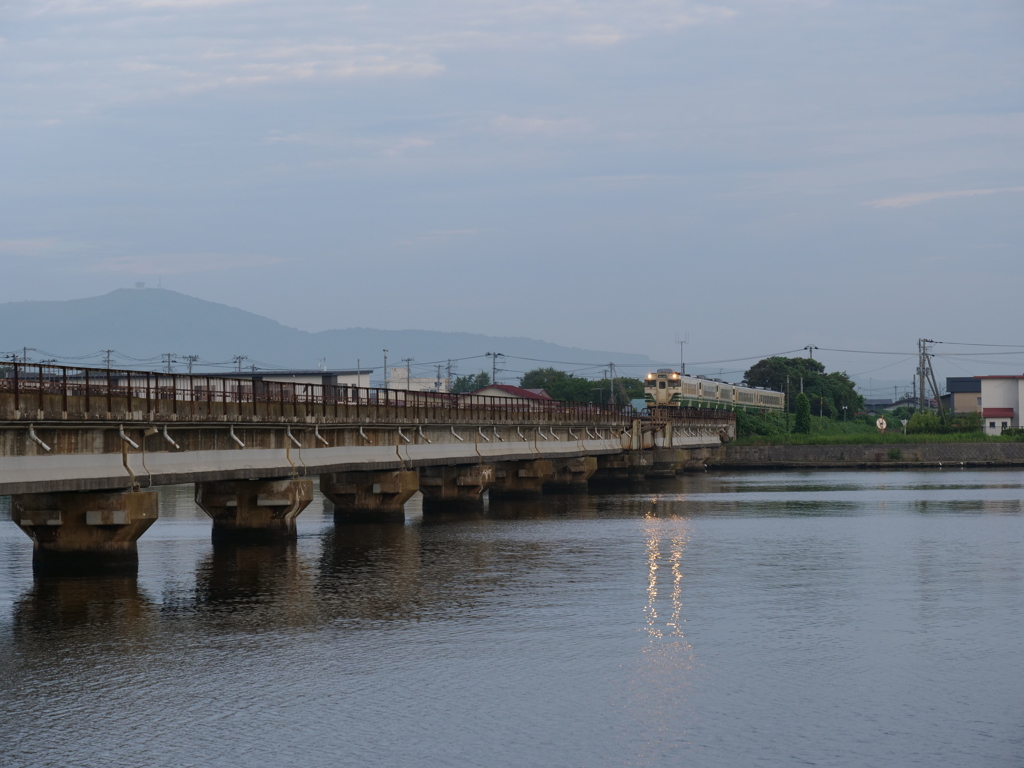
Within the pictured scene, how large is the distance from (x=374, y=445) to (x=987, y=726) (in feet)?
128

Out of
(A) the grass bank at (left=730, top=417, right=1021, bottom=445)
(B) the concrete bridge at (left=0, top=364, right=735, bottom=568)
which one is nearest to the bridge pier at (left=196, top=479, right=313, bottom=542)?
(B) the concrete bridge at (left=0, top=364, right=735, bottom=568)

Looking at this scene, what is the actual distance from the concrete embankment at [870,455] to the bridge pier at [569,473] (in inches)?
1850

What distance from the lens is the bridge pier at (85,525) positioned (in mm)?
36562

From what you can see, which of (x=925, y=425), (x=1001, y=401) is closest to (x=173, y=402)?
(x=925, y=425)

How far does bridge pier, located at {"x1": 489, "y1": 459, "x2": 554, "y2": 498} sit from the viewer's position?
8412cm

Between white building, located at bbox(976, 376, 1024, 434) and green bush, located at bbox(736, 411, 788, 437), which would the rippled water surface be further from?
white building, located at bbox(976, 376, 1024, 434)

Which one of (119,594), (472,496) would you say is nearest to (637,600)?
(119,594)

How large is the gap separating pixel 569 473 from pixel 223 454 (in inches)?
2153

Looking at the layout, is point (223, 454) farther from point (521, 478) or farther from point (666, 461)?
point (666, 461)

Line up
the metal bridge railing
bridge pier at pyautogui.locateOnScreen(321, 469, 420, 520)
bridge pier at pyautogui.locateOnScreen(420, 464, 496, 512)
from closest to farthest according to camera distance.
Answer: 1. the metal bridge railing
2. bridge pier at pyautogui.locateOnScreen(321, 469, 420, 520)
3. bridge pier at pyautogui.locateOnScreen(420, 464, 496, 512)

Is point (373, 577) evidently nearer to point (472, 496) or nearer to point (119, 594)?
point (119, 594)

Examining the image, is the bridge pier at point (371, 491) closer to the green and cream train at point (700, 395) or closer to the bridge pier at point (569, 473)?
the bridge pier at point (569, 473)

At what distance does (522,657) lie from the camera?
2689 centimetres

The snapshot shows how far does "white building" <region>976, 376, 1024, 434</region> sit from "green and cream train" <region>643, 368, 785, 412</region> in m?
27.8
